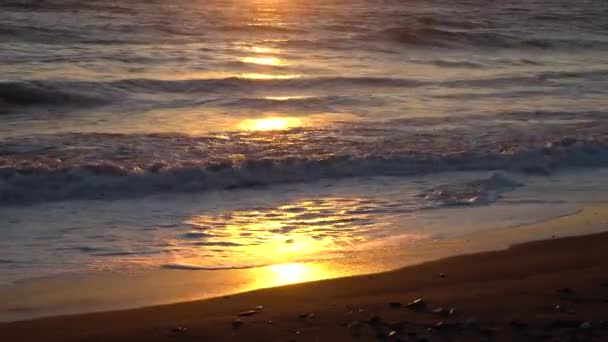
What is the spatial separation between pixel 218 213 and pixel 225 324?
299 centimetres

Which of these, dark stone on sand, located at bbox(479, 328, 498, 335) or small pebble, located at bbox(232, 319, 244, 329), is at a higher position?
small pebble, located at bbox(232, 319, 244, 329)

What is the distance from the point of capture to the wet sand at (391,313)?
5.09m

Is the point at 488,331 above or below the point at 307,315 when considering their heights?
below

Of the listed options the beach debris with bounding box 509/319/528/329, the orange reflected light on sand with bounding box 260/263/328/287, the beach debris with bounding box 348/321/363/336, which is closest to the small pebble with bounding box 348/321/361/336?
the beach debris with bounding box 348/321/363/336

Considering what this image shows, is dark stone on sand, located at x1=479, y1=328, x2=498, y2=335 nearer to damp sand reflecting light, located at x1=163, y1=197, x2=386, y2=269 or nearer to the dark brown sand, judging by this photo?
the dark brown sand

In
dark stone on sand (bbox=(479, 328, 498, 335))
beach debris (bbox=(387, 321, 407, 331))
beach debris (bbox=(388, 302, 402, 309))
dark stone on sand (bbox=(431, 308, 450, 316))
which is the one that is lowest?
dark stone on sand (bbox=(479, 328, 498, 335))

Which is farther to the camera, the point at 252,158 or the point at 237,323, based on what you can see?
the point at 252,158

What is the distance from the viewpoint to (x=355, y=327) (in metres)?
5.16

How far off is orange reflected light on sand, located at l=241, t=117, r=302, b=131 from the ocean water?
102mm

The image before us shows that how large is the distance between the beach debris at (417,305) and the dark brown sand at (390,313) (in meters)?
0.03

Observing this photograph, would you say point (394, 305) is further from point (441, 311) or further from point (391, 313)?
point (441, 311)

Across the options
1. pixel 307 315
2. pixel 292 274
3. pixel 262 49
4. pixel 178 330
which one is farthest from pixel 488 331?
pixel 262 49

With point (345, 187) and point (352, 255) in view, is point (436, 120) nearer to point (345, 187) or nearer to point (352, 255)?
point (345, 187)

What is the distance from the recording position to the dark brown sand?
5086 mm
